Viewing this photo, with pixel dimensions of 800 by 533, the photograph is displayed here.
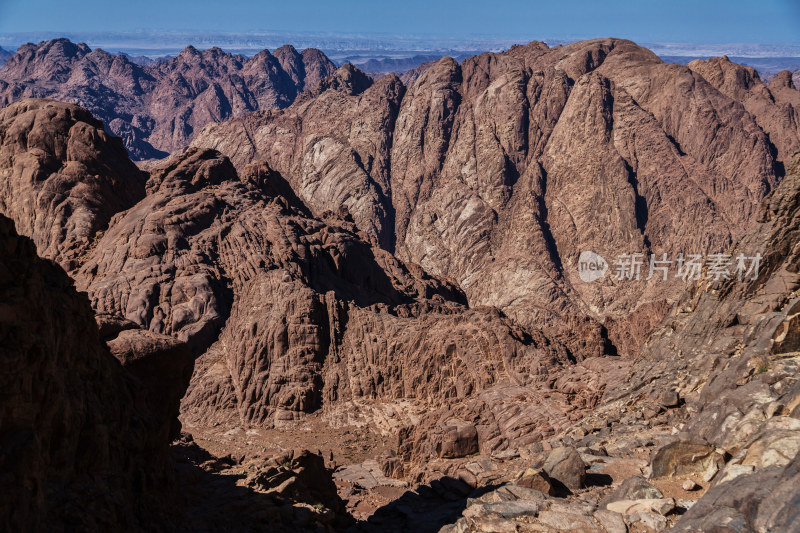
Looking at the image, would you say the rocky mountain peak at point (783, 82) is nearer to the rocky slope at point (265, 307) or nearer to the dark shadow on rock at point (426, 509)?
the rocky slope at point (265, 307)

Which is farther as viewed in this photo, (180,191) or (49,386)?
(180,191)

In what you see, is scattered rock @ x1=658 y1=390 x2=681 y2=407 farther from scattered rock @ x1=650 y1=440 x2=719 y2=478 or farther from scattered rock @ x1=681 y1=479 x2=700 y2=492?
scattered rock @ x1=681 y1=479 x2=700 y2=492

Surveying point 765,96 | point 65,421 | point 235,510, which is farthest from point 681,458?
point 765,96

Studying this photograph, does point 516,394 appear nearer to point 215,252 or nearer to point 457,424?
point 457,424

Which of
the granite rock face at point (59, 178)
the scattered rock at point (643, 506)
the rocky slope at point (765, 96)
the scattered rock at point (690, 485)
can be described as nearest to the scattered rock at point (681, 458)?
the scattered rock at point (690, 485)

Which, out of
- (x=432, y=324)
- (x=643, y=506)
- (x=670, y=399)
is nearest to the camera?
(x=643, y=506)

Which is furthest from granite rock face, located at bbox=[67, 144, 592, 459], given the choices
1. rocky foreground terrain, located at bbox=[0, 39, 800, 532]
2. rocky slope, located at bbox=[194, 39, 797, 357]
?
rocky slope, located at bbox=[194, 39, 797, 357]

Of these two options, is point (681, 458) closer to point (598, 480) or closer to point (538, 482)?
point (598, 480)

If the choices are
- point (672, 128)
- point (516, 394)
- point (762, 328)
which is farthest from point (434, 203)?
point (762, 328)
